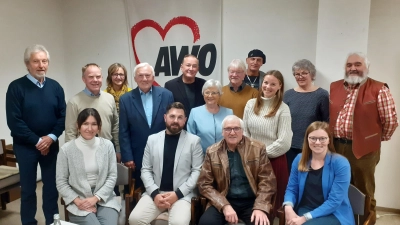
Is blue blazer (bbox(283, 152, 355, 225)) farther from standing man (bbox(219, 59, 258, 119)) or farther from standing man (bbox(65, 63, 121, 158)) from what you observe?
standing man (bbox(65, 63, 121, 158))

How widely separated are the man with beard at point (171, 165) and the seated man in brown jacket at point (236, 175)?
0.15 metres

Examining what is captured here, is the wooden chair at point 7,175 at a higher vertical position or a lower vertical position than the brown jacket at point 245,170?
lower

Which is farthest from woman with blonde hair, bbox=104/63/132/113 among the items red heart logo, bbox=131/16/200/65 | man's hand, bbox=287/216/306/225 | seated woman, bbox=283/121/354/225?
man's hand, bbox=287/216/306/225

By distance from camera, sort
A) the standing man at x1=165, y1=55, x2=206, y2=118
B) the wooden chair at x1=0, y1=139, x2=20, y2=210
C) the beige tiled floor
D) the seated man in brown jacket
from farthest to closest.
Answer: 1. the beige tiled floor
2. the wooden chair at x1=0, y1=139, x2=20, y2=210
3. the standing man at x1=165, y1=55, x2=206, y2=118
4. the seated man in brown jacket

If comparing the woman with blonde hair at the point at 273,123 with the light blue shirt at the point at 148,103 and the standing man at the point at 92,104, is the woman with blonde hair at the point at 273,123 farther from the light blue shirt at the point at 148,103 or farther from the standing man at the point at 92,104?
the standing man at the point at 92,104

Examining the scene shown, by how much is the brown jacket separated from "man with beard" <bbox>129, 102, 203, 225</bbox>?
6.0 inches

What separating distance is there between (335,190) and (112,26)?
3701mm

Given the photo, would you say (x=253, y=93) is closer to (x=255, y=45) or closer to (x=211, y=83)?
(x=211, y=83)

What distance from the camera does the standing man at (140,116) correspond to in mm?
2836

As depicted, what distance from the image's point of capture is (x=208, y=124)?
272cm

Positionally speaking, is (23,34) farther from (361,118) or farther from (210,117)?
(361,118)

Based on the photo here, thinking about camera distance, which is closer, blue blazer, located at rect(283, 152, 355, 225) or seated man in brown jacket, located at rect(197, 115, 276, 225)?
blue blazer, located at rect(283, 152, 355, 225)

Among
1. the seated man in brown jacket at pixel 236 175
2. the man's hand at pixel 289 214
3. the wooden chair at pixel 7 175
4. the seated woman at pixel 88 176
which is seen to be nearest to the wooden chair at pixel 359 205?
the man's hand at pixel 289 214

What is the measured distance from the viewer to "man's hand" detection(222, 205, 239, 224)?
2.29 meters
